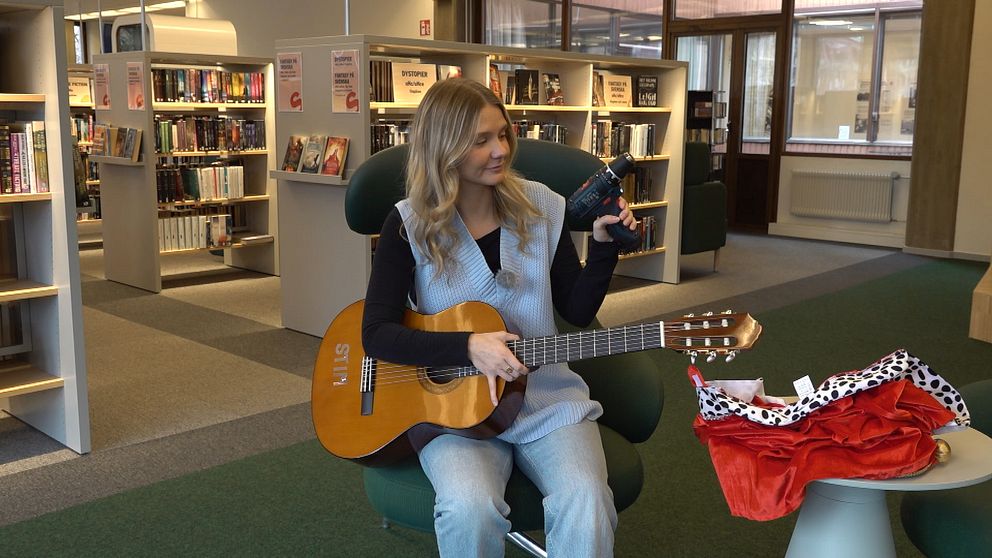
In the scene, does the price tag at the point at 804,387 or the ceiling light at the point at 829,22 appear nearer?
the price tag at the point at 804,387

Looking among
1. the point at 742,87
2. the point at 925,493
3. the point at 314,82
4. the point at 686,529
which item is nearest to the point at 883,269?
the point at 742,87

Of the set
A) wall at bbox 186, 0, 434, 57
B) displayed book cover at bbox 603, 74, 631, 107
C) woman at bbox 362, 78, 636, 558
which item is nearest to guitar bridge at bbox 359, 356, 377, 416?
woman at bbox 362, 78, 636, 558

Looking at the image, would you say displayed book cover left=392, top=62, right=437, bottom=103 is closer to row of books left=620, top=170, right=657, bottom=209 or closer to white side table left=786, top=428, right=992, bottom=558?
row of books left=620, top=170, right=657, bottom=209

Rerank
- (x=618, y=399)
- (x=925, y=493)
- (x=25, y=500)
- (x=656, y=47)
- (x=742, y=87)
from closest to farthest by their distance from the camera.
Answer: (x=925, y=493) < (x=618, y=399) < (x=25, y=500) < (x=742, y=87) < (x=656, y=47)

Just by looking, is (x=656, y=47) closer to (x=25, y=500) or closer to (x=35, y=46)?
(x=35, y=46)

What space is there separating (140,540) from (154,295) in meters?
4.07

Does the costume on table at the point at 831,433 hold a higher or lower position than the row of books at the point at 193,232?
Result: higher

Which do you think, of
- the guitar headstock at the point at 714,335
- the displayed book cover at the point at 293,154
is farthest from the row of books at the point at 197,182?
the guitar headstock at the point at 714,335

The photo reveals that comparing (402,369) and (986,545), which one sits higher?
(402,369)

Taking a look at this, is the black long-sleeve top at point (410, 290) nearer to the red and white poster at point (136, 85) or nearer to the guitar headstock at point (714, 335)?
the guitar headstock at point (714, 335)

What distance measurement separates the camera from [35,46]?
3.38 meters

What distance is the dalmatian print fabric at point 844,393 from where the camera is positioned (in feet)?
5.93

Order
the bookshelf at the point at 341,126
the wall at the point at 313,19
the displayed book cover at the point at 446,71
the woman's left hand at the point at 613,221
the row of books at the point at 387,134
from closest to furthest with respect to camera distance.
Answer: the woman's left hand at the point at 613,221
the bookshelf at the point at 341,126
the row of books at the point at 387,134
the displayed book cover at the point at 446,71
the wall at the point at 313,19

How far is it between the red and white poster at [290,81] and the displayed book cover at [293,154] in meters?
0.17
